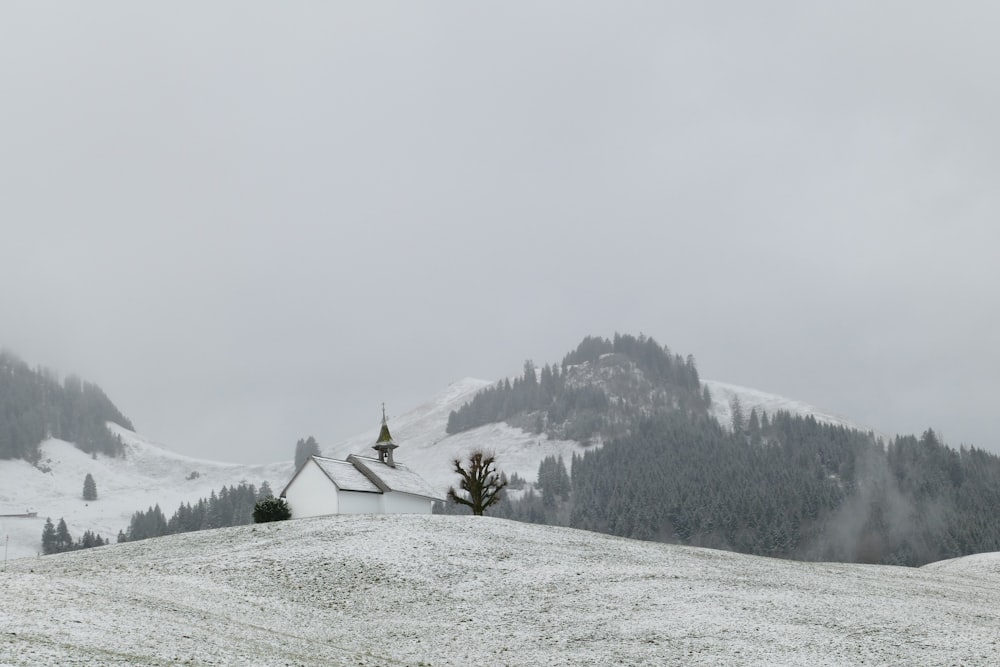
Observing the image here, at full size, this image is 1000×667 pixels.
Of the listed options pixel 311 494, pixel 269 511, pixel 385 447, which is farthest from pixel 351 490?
pixel 385 447

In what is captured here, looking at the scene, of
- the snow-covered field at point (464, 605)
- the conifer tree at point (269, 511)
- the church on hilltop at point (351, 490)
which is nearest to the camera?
the snow-covered field at point (464, 605)

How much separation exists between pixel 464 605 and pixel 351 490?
34196 millimetres

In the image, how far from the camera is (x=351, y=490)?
7094cm

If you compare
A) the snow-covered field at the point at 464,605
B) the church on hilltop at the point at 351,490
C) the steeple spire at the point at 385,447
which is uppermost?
the steeple spire at the point at 385,447

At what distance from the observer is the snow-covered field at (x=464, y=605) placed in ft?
89.1

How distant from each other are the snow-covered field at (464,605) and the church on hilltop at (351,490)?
13783mm

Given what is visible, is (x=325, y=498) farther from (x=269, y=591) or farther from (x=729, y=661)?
(x=729, y=661)

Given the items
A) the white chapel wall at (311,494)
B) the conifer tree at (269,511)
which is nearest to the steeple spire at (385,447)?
the white chapel wall at (311,494)

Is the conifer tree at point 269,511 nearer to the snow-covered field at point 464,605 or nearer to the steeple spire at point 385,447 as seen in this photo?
the snow-covered field at point 464,605

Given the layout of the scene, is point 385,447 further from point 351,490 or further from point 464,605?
point 464,605

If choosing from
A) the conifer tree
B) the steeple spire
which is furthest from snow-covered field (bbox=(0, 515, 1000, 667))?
the steeple spire

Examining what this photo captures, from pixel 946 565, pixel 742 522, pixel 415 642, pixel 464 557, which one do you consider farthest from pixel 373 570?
pixel 742 522

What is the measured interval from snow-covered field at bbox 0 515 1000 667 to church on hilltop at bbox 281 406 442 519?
543 inches

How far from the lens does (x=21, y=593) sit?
93.8ft
